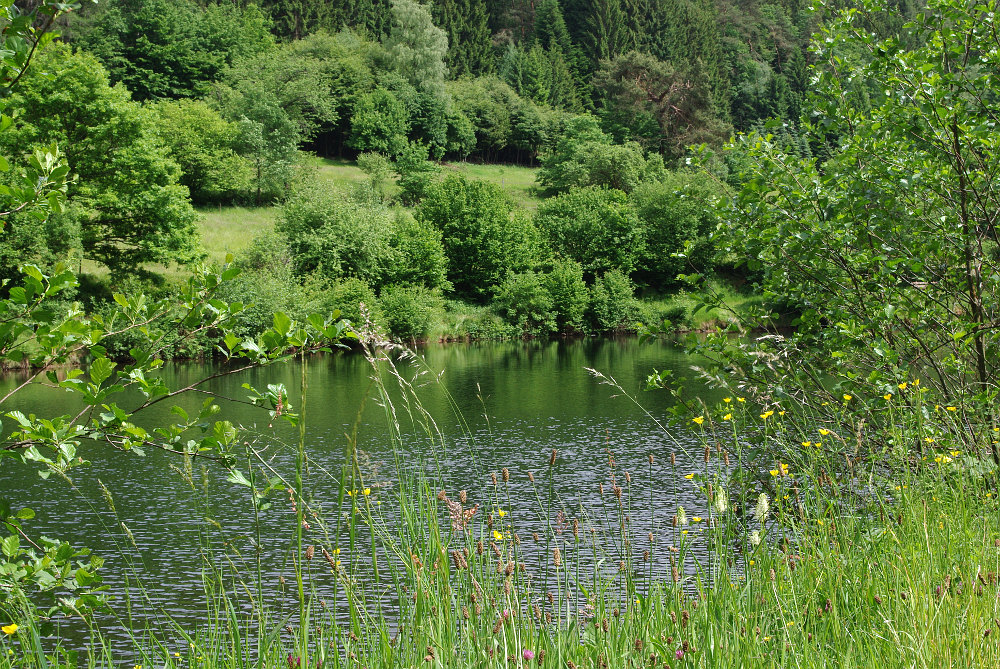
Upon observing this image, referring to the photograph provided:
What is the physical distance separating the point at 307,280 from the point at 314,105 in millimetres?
34139

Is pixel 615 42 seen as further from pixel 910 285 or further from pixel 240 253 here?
pixel 910 285

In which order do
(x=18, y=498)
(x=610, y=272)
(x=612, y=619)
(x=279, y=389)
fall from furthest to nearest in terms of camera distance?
(x=610, y=272)
(x=18, y=498)
(x=279, y=389)
(x=612, y=619)

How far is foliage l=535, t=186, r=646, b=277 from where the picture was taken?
53688 mm

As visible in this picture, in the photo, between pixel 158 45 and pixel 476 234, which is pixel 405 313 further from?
pixel 158 45

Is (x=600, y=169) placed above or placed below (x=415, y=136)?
below

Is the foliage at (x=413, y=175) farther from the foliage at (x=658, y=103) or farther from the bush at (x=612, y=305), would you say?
the foliage at (x=658, y=103)

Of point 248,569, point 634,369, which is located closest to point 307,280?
point 634,369

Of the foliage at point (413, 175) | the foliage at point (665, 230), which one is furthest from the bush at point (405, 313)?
the foliage at point (665, 230)

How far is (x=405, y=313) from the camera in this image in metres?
40.8

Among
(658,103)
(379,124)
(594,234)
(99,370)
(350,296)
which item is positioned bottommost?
(350,296)

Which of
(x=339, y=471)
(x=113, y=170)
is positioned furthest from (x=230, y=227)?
(x=339, y=471)

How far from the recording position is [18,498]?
14.1 meters

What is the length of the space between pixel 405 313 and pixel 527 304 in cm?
864

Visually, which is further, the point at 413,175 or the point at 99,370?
the point at 413,175
